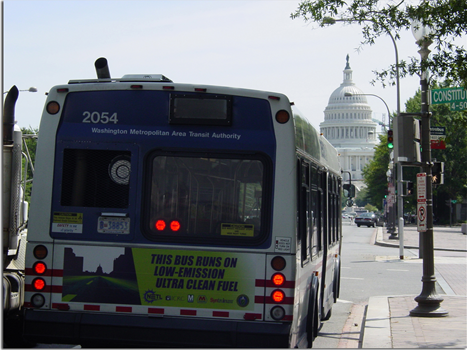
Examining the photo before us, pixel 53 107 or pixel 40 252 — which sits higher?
pixel 53 107

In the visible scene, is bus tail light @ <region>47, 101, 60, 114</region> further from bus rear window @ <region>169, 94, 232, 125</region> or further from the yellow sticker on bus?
the yellow sticker on bus

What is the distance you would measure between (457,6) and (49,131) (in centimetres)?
543

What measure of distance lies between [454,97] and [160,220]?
6403mm

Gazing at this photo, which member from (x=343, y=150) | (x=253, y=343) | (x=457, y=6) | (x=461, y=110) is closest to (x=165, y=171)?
(x=253, y=343)

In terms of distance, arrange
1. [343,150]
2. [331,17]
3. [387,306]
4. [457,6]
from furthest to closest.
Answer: [343,150] → [387,306] → [331,17] → [457,6]

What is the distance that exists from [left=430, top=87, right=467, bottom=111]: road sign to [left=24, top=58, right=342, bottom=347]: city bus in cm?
520

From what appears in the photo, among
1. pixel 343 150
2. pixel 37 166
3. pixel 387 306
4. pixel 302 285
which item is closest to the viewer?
pixel 37 166

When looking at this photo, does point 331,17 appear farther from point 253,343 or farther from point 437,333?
point 253,343

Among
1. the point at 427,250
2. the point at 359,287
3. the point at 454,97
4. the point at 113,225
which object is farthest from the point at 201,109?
the point at 359,287

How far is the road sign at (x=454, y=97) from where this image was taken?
415 inches

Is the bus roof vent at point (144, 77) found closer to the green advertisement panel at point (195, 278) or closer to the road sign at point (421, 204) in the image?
the green advertisement panel at point (195, 278)

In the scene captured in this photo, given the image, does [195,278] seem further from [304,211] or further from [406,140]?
[406,140]

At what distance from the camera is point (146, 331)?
5828mm

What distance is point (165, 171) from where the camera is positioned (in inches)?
237
